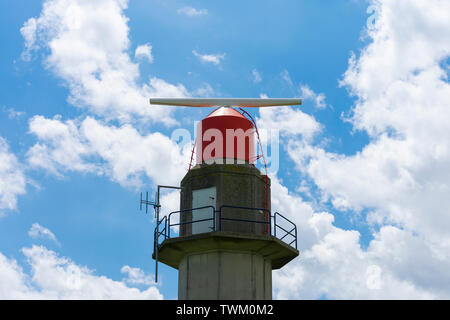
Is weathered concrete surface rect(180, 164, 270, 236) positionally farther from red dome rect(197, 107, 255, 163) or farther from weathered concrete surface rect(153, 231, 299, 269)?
weathered concrete surface rect(153, 231, 299, 269)

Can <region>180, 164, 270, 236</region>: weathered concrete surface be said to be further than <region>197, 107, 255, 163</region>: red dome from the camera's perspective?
No

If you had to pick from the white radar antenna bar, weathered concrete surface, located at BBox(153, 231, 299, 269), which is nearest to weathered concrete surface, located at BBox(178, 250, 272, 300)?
weathered concrete surface, located at BBox(153, 231, 299, 269)

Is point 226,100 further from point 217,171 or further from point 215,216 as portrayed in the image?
point 215,216

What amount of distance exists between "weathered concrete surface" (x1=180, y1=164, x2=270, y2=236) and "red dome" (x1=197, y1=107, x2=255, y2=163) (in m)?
0.39

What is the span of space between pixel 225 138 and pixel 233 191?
2.15m

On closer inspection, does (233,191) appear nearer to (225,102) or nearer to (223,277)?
(223,277)

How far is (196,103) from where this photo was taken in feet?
89.2

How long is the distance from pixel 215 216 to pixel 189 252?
1.73 meters

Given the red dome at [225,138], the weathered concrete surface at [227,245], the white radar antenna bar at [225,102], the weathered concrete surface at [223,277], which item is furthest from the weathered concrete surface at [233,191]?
the white radar antenna bar at [225,102]

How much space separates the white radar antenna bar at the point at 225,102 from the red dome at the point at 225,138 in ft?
2.83

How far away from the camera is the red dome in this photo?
25.6 meters

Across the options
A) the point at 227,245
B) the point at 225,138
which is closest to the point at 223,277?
the point at 227,245

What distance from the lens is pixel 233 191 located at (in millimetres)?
25125
